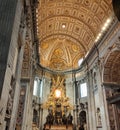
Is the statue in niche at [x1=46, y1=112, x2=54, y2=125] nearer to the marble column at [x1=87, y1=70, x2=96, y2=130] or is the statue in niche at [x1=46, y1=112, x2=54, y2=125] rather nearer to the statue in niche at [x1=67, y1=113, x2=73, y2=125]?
the statue in niche at [x1=67, y1=113, x2=73, y2=125]

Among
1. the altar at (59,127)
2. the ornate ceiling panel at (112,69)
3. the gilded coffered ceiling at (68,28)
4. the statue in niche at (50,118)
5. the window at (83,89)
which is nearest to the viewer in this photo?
the ornate ceiling panel at (112,69)

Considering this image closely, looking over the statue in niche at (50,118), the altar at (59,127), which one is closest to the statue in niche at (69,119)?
the altar at (59,127)

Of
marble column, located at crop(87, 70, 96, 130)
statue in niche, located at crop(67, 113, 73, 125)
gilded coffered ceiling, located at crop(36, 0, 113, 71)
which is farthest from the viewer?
statue in niche, located at crop(67, 113, 73, 125)

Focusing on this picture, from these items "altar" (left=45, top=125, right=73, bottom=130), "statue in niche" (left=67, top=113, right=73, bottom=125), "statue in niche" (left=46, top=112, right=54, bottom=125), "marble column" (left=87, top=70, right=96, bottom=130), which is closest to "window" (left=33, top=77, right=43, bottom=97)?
"statue in niche" (left=46, top=112, right=54, bottom=125)

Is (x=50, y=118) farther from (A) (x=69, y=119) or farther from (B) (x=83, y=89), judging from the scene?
(B) (x=83, y=89)

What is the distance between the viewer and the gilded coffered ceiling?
12.4m

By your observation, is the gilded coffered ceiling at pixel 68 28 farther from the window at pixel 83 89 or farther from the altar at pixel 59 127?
the altar at pixel 59 127

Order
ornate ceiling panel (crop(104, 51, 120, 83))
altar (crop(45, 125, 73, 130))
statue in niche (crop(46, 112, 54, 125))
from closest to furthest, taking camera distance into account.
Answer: ornate ceiling panel (crop(104, 51, 120, 83)) → altar (crop(45, 125, 73, 130)) → statue in niche (crop(46, 112, 54, 125))

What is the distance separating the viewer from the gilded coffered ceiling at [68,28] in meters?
12.4

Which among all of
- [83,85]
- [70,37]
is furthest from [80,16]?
[83,85]

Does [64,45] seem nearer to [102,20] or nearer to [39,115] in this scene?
[102,20]

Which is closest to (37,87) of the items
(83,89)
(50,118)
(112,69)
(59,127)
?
(50,118)

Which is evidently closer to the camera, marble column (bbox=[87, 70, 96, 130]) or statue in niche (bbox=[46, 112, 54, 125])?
marble column (bbox=[87, 70, 96, 130])

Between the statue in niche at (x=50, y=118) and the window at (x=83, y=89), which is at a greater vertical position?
the window at (x=83, y=89)
